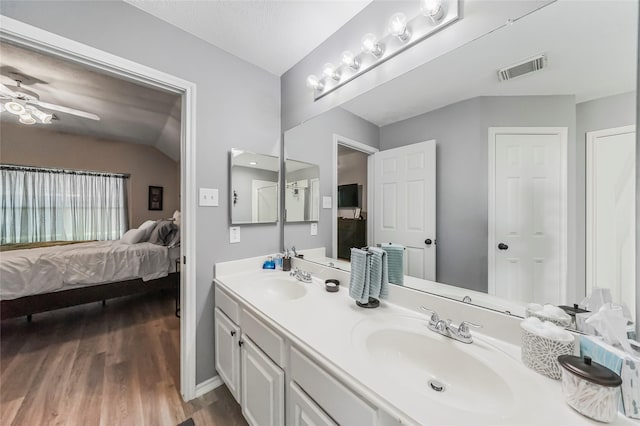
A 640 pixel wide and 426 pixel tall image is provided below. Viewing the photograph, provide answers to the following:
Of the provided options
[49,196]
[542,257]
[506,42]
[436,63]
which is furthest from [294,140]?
[49,196]

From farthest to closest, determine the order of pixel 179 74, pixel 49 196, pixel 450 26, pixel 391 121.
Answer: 1. pixel 49 196
2. pixel 179 74
3. pixel 391 121
4. pixel 450 26

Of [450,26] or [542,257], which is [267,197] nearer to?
[450,26]

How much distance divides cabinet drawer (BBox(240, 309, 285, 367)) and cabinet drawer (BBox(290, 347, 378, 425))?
89 millimetres

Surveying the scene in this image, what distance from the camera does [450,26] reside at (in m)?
0.97

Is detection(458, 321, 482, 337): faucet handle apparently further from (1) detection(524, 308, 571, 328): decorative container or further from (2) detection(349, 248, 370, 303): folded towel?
(2) detection(349, 248, 370, 303): folded towel

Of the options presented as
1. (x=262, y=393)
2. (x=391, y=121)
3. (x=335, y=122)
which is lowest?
(x=262, y=393)

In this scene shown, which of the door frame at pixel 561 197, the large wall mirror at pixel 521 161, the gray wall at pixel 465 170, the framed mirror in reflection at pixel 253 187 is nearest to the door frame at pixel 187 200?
the framed mirror in reflection at pixel 253 187

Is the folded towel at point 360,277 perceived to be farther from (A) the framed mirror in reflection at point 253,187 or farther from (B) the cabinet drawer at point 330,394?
(A) the framed mirror in reflection at point 253,187

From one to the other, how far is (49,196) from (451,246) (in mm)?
6068

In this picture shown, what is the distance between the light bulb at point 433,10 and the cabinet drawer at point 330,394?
144 centimetres

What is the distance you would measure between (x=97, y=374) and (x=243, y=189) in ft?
6.05

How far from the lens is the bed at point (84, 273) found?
2348mm

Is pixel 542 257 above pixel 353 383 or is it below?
above

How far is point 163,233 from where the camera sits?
140 inches
